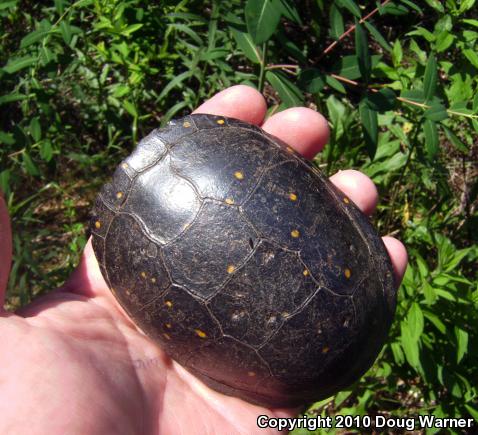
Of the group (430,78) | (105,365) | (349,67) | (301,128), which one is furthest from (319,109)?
(105,365)

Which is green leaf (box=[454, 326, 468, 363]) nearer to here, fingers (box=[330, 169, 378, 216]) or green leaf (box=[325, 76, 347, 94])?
fingers (box=[330, 169, 378, 216])

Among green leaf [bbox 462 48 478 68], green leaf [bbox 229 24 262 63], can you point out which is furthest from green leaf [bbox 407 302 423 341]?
green leaf [bbox 229 24 262 63]

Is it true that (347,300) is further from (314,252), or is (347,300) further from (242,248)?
(242,248)

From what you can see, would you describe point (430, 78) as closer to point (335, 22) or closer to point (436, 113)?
point (436, 113)

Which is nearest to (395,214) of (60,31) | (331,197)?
(331,197)

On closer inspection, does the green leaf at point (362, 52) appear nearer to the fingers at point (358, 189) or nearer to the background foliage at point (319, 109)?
the background foliage at point (319, 109)

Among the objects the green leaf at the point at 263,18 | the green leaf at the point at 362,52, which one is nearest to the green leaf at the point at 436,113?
the green leaf at the point at 362,52

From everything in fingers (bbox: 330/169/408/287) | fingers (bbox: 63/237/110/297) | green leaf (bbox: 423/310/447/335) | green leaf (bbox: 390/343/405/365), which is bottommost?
green leaf (bbox: 390/343/405/365)
